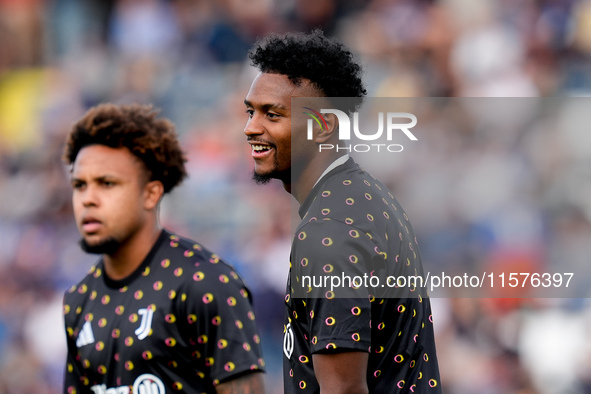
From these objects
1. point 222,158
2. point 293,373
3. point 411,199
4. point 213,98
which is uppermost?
point 213,98

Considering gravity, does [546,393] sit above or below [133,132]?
below

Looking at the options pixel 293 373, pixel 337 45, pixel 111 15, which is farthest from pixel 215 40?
pixel 293 373

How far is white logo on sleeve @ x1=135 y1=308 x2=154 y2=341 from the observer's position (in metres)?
3.62

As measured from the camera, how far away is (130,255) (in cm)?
388

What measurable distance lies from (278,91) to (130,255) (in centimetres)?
138

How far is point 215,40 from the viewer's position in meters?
8.41

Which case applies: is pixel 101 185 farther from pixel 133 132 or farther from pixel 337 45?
pixel 337 45

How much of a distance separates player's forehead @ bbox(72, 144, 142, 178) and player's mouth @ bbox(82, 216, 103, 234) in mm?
207

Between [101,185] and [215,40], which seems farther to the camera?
[215,40]

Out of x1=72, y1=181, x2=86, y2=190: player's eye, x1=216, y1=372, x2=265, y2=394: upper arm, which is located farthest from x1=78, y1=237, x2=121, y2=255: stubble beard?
x1=216, y1=372, x2=265, y2=394: upper arm

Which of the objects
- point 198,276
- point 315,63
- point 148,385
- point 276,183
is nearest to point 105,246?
point 198,276

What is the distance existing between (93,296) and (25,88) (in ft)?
18.2

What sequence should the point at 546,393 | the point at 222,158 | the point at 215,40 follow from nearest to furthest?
the point at 546,393, the point at 222,158, the point at 215,40

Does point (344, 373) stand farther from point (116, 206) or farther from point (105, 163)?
point (105, 163)
